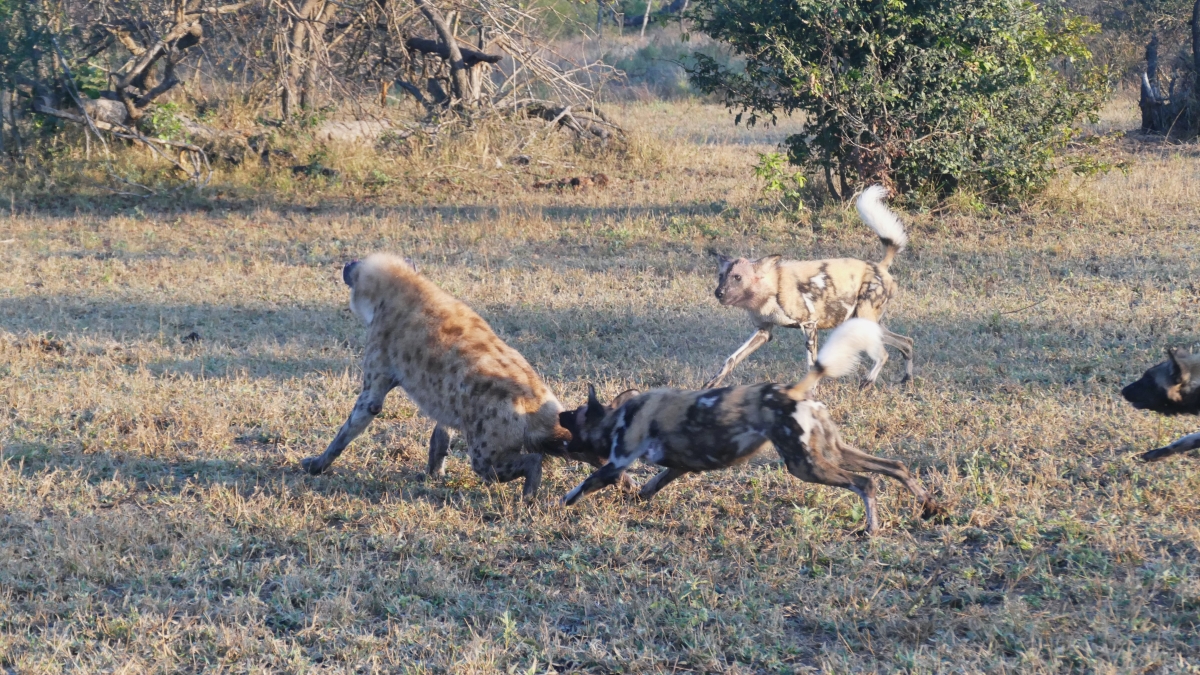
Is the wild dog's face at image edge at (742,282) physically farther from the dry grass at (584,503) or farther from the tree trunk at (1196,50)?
the tree trunk at (1196,50)

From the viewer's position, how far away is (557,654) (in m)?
4.16

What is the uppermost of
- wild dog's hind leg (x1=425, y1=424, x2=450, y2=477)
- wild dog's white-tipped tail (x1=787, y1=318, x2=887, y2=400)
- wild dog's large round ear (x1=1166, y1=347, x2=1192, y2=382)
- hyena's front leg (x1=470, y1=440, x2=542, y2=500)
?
wild dog's white-tipped tail (x1=787, y1=318, x2=887, y2=400)

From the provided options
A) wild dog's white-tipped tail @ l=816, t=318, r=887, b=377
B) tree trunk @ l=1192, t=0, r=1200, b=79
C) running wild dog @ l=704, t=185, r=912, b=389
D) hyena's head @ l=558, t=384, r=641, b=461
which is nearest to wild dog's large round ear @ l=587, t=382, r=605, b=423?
hyena's head @ l=558, t=384, r=641, b=461

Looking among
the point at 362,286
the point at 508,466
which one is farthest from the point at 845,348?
the point at 362,286

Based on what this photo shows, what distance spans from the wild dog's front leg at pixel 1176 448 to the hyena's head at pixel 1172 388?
0.32 metres

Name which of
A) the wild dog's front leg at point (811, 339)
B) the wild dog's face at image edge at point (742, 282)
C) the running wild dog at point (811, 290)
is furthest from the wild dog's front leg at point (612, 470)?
the wild dog's front leg at point (811, 339)

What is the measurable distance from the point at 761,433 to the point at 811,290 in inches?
119

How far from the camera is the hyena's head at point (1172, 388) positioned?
604cm

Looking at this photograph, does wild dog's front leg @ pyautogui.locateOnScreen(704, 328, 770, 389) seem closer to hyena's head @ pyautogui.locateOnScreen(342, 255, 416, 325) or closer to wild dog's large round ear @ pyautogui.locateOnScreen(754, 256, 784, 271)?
wild dog's large round ear @ pyautogui.locateOnScreen(754, 256, 784, 271)

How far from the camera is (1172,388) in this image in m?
6.09

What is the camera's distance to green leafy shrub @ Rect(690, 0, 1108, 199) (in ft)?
41.3

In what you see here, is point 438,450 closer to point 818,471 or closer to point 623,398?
point 623,398

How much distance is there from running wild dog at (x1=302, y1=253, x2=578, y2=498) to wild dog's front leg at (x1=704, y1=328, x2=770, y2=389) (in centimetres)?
191

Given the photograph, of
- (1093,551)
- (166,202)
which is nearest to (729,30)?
(166,202)
